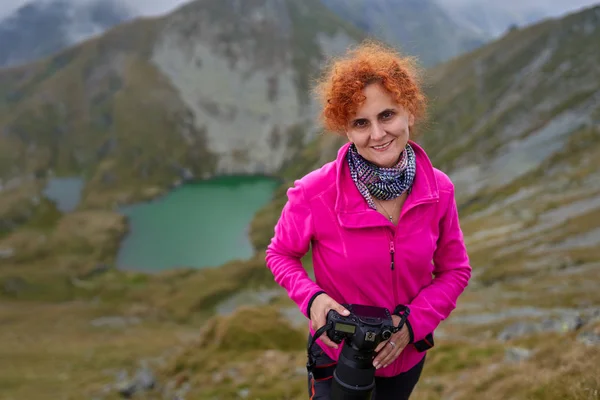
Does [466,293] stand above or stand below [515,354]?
above

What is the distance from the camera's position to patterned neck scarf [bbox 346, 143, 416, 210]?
12.6ft

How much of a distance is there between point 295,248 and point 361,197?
771 millimetres

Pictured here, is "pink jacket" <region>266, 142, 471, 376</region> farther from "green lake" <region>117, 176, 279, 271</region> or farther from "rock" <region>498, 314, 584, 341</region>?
"green lake" <region>117, 176, 279, 271</region>

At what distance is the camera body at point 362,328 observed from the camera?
137 inches

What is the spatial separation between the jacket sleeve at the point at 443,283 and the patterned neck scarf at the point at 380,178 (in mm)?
499

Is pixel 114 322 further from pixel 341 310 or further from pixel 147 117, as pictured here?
pixel 147 117

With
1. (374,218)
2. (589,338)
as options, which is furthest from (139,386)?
(374,218)

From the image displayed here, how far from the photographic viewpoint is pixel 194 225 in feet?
394

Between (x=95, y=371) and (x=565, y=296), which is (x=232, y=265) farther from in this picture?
(x=565, y=296)

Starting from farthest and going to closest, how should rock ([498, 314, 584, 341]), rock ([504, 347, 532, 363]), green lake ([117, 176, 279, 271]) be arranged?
green lake ([117, 176, 279, 271])
rock ([498, 314, 584, 341])
rock ([504, 347, 532, 363])

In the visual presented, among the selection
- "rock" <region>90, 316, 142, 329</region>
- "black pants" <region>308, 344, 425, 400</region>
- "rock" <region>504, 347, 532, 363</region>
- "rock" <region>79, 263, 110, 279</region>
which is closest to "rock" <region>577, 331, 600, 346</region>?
"rock" <region>504, 347, 532, 363</region>

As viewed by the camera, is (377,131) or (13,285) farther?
(13,285)

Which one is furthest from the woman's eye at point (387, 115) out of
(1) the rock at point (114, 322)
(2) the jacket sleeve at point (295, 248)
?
(1) the rock at point (114, 322)

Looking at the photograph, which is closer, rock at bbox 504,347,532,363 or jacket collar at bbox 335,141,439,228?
jacket collar at bbox 335,141,439,228
